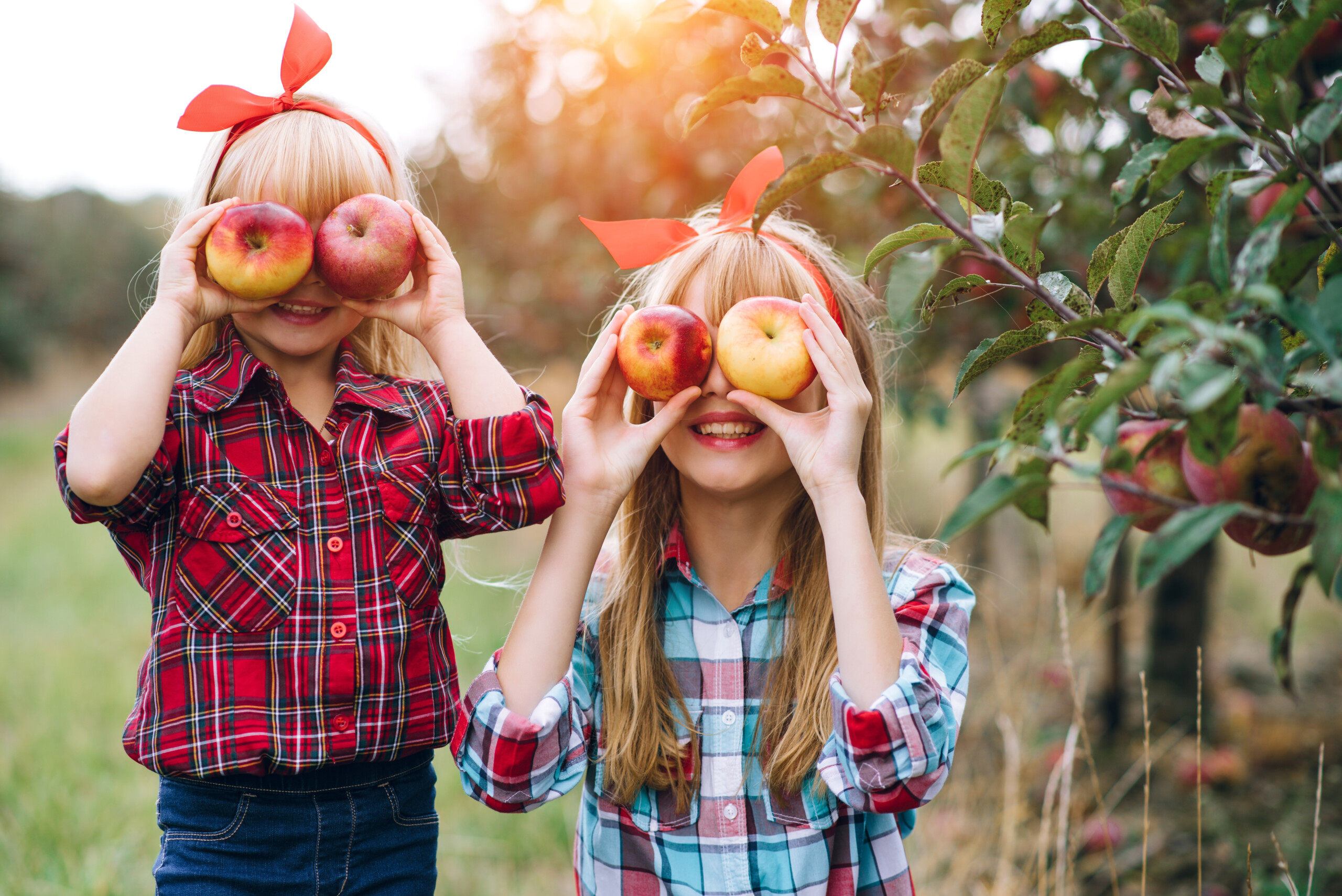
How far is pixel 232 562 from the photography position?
129cm

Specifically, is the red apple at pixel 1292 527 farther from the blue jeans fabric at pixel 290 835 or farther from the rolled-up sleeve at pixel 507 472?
the blue jeans fabric at pixel 290 835

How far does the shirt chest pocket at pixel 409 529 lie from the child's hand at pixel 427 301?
222 mm

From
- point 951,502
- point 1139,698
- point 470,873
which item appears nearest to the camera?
point 470,873

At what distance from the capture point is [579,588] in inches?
52.0

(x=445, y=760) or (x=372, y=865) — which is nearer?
(x=372, y=865)

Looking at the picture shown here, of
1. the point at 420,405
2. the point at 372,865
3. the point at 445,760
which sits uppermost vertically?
the point at 420,405

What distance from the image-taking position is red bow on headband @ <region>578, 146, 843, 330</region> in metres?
1.43

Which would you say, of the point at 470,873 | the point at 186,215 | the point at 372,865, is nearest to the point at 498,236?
the point at 470,873

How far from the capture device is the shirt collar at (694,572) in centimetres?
145

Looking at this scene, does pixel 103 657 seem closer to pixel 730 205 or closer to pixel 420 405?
pixel 420 405

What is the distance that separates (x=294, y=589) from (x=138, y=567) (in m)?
0.26

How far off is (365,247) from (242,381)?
0.27 meters

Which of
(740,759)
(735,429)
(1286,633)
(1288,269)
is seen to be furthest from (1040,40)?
(740,759)

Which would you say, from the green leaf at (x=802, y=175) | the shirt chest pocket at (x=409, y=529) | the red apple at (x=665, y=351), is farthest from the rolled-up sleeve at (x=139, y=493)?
the green leaf at (x=802, y=175)
